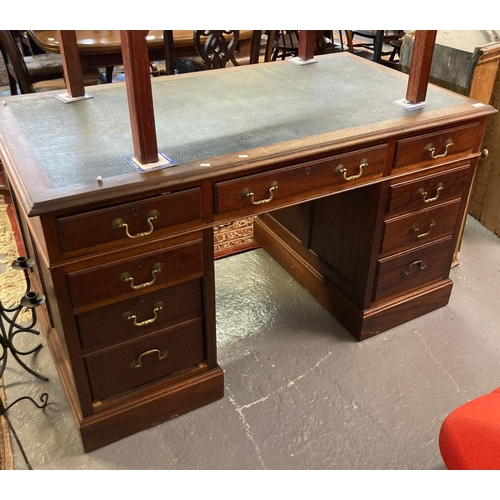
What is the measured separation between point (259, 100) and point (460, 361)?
1245mm

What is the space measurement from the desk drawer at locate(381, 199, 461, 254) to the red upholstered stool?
79 cm

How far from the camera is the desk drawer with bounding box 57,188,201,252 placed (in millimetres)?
1310

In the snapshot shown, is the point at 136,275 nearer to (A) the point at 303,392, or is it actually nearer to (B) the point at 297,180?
(B) the point at 297,180

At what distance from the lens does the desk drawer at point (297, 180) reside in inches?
59.1

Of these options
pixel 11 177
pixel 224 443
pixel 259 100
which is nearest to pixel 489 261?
pixel 259 100

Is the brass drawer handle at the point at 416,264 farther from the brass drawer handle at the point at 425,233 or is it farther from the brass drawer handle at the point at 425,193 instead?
the brass drawer handle at the point at 425,193

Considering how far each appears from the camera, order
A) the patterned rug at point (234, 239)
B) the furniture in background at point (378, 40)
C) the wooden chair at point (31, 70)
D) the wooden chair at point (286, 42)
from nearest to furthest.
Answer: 1. the patterned rug at point (234, 239)
2. the wooden chair at point (31, 70)
3. the furniture in background at point (378, 40)
4. the wooden chair at point (286, 42)

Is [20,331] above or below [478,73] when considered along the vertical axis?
below

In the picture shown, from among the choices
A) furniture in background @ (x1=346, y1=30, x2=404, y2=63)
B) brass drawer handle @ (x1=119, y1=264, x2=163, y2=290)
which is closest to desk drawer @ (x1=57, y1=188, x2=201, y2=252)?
brass drawer handle @ (x1=119, y1=264, x2=163, y2=290)

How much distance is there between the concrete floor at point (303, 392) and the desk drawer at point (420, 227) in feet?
1.30

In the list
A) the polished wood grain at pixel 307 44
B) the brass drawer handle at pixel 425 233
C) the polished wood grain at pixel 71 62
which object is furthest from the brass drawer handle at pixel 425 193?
the polished wood grain at pixel 71 62

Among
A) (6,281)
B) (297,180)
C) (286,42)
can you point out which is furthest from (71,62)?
(286,42)

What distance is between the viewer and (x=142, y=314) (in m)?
1.57

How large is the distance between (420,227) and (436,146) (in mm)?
324
